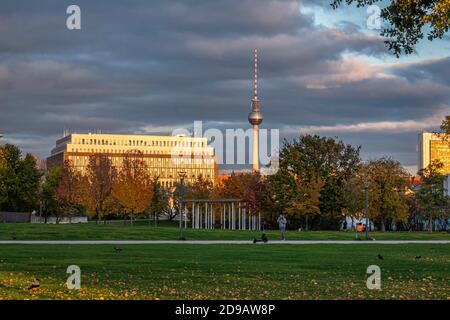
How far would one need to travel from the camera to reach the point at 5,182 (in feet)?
342

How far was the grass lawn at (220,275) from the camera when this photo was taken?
1684 cm

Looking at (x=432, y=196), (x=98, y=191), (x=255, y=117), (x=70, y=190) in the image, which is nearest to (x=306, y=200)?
(x=432, y=196)

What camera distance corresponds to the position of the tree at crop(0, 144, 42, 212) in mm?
104188

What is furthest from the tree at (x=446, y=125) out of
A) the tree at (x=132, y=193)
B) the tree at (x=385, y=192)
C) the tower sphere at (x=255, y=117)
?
the tower sphere at (x=255, y=117)

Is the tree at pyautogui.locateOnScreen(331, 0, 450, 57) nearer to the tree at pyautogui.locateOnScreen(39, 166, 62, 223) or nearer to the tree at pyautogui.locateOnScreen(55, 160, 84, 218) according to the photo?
the tree at pyautogui.locateOnScreen(55, 160, 84, 218)

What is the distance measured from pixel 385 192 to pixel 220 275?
2775 inches

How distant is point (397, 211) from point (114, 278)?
7214 cm

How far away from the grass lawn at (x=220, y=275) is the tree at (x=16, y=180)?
2982 inches

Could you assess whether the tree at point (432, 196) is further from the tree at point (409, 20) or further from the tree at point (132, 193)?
the tree at point (409, 20)

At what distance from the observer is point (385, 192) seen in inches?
3514

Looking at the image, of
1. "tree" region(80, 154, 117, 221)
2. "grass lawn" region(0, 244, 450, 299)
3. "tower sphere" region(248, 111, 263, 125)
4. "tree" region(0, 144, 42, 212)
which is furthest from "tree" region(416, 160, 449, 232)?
"tower sphere" region(248, 111, 263, 125)

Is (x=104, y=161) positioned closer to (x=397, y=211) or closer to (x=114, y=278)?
(x=397, y=211)

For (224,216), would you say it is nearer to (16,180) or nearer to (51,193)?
(51,193)
